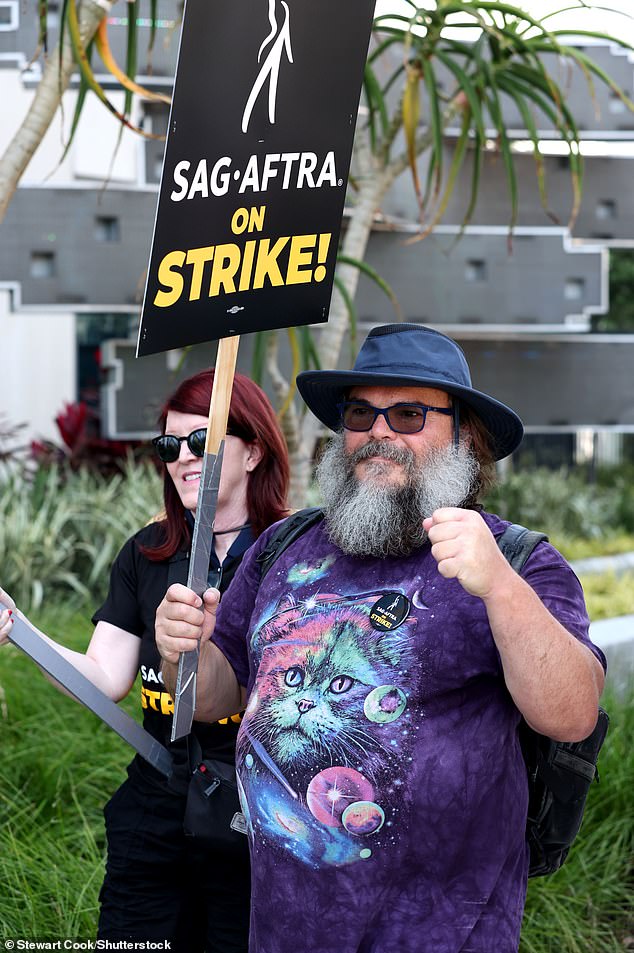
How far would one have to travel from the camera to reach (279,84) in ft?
6.88

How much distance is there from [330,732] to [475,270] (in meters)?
8.49

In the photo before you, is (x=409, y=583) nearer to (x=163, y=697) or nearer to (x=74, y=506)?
(x=163, y=697)

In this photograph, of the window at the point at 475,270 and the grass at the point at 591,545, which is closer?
the window at the point at 475,270

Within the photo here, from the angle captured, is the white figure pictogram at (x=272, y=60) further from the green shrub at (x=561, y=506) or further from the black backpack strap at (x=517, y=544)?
the green shrub at (x=561, y=506)

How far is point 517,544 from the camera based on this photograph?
199 cm

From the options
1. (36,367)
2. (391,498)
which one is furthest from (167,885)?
(36,367)

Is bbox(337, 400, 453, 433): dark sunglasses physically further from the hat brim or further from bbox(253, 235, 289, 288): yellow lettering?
bbox(253, 235, 289, 288): yellow lettering

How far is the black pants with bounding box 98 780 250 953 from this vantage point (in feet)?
8.27

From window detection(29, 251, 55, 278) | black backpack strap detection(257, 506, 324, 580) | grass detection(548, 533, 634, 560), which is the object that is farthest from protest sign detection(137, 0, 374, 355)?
grass detection(548, 533, 634, 560)

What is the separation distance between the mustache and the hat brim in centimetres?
12

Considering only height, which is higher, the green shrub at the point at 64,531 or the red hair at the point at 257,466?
the red hair at the point at 257,466

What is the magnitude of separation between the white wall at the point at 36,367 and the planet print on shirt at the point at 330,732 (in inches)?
320

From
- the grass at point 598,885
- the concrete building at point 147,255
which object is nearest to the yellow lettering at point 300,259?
the grass at point 598,885

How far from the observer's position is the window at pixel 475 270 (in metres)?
9.96
